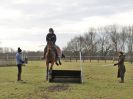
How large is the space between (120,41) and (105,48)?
5881 millimetres

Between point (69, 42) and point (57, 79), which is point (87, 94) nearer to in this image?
point (57, 79)

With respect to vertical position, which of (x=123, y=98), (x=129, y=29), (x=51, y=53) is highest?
(x=129, y=29)

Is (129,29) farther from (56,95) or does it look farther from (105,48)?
(56,95)

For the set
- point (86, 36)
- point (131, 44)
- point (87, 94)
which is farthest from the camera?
point (86, 36)

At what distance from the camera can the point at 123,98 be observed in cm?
1530

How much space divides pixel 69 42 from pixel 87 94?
383 ft

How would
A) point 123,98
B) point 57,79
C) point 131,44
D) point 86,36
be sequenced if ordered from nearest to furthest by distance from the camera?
1. point 123,98
2. point 57,79
3. point 131,44
4. point 86,36

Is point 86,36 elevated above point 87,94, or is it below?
above

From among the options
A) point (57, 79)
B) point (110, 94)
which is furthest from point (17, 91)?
point (57, 79)

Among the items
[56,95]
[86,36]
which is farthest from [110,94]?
[86,36]

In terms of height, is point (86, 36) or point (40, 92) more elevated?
point (86, 36)

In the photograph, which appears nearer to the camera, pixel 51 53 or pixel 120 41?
pixel 51 53

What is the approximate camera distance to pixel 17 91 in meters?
17.3

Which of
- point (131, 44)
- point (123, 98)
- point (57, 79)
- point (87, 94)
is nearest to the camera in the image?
point (123, 98)
